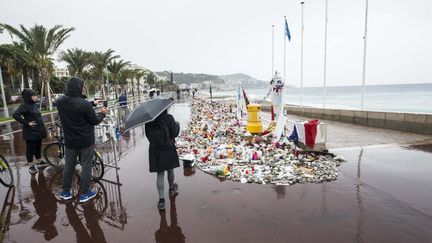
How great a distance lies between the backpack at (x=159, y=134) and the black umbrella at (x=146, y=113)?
23cm

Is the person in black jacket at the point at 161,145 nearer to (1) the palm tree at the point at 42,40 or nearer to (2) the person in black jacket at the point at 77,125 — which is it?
(2) the person in black jacket at the point at 77,125

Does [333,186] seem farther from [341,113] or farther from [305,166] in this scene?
[341,113]

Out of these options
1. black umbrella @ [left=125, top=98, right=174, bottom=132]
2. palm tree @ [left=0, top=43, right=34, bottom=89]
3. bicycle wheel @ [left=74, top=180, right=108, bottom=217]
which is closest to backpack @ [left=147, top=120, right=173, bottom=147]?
black umbrella @ [left=125, top=98, right=174, bottom=132]

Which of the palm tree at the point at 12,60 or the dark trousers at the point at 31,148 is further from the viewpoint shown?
the palm tree at the point at 12,60

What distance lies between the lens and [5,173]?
509 centimetres

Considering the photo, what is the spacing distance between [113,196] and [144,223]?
1235 millimetres

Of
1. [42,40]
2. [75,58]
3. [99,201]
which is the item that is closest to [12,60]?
[75,58]

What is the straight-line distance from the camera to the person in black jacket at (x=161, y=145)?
3.95m

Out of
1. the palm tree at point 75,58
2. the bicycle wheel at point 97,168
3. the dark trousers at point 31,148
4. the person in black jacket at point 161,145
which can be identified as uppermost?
the palm tree at point 75,58

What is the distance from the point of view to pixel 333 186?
15.6 ft

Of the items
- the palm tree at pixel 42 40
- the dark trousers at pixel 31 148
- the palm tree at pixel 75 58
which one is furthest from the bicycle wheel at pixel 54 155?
the palm tree at pixel 75 58

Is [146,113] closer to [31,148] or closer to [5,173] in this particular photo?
[5,173]

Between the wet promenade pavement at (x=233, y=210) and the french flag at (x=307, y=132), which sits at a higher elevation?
the french flag at (x=307, y=132)

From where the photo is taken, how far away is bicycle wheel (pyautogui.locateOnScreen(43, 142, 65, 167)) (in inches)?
242
